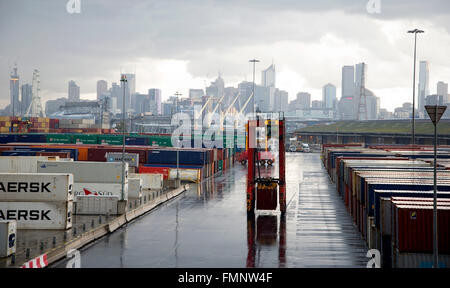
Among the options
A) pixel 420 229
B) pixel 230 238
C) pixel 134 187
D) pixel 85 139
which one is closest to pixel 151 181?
pixel 134 187

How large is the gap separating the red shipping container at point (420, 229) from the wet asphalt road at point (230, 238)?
19.4ft

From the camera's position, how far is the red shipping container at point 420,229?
22.7m

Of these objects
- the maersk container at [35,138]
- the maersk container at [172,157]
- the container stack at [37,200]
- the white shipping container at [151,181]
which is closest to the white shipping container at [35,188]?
the container stack at [37,200]

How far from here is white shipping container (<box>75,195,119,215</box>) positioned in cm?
4212

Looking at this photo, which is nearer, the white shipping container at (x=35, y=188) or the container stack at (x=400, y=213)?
the container stack at (x=400, y=213)

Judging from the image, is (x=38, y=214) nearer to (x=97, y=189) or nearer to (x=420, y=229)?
(x=97, y=189)

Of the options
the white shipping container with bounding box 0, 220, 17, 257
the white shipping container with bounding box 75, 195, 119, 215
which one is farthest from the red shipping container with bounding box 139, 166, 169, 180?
the white shipping container with bounding box 0, 220, 17, 257

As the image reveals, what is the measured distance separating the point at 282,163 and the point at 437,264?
2355cm

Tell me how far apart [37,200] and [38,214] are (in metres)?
0.86

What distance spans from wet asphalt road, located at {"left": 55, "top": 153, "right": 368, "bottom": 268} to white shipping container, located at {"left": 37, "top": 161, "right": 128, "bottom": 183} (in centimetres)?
442

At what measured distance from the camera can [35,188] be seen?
118 feet

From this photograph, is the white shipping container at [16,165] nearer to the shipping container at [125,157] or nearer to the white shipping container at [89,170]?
the white shipping container at [89,170]

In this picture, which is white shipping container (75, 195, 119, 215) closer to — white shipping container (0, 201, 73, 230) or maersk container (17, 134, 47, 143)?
white shipping container (0, 201, 73, 230)
